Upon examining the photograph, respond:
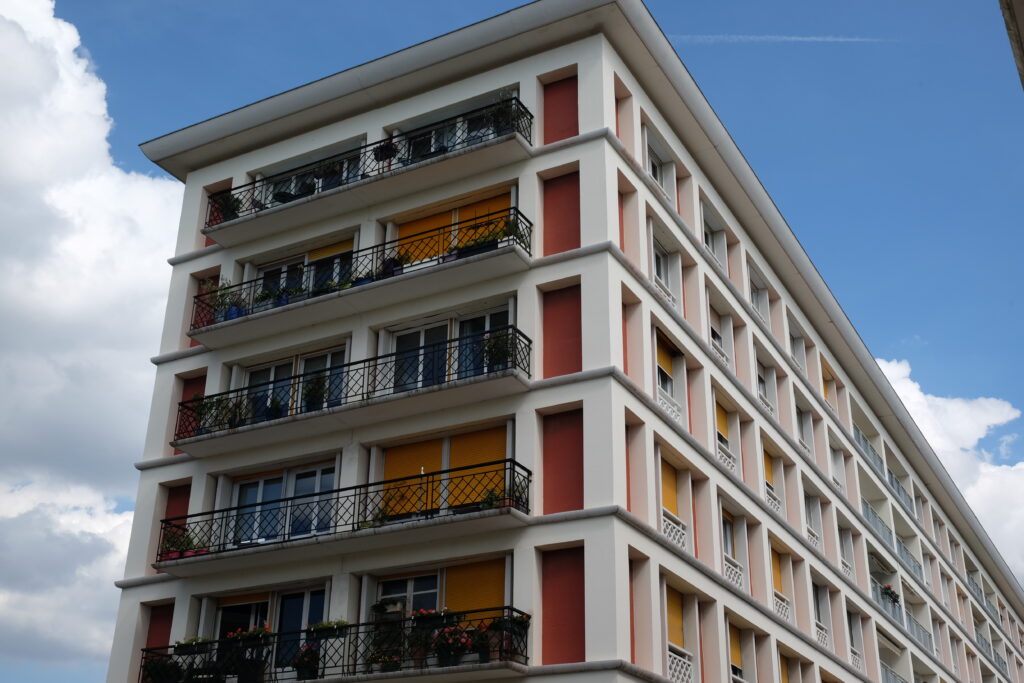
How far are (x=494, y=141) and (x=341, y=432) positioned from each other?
674 centimetres

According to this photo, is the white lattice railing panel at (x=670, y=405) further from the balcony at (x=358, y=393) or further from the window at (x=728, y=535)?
the balcony at (x=358, y=393)

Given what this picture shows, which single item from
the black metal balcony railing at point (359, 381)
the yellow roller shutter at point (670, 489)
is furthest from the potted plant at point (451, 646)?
the yellow roller shutter at point (670, 489)

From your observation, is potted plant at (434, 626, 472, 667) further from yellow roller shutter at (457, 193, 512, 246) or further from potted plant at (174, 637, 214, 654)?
yellow roller shutter at (457, 193, 512, 246)

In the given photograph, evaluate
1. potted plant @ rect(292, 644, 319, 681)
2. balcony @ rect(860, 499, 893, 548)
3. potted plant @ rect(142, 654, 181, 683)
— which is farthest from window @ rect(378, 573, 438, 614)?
balcony @ rect(860, 499, 893, 548)

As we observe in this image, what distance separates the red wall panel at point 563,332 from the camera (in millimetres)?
22688

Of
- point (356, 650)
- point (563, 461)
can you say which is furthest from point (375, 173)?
point (356, 650)

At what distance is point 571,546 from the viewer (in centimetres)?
2097

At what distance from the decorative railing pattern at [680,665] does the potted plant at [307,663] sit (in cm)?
647

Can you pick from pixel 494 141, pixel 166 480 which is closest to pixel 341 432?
pixel 166 480

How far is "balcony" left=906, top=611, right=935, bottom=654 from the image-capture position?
40900 millimetres

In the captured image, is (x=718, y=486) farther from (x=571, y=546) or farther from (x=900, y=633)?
(x=900, y=633)

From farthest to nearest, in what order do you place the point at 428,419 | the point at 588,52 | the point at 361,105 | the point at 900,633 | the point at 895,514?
the point at 895,514
the point at 900,633
the point at 361,105
the point at 588,52
the point at 428,419

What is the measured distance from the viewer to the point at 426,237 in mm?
25656

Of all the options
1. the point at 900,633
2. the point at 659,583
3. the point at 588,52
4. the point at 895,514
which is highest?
the point at 588,52
